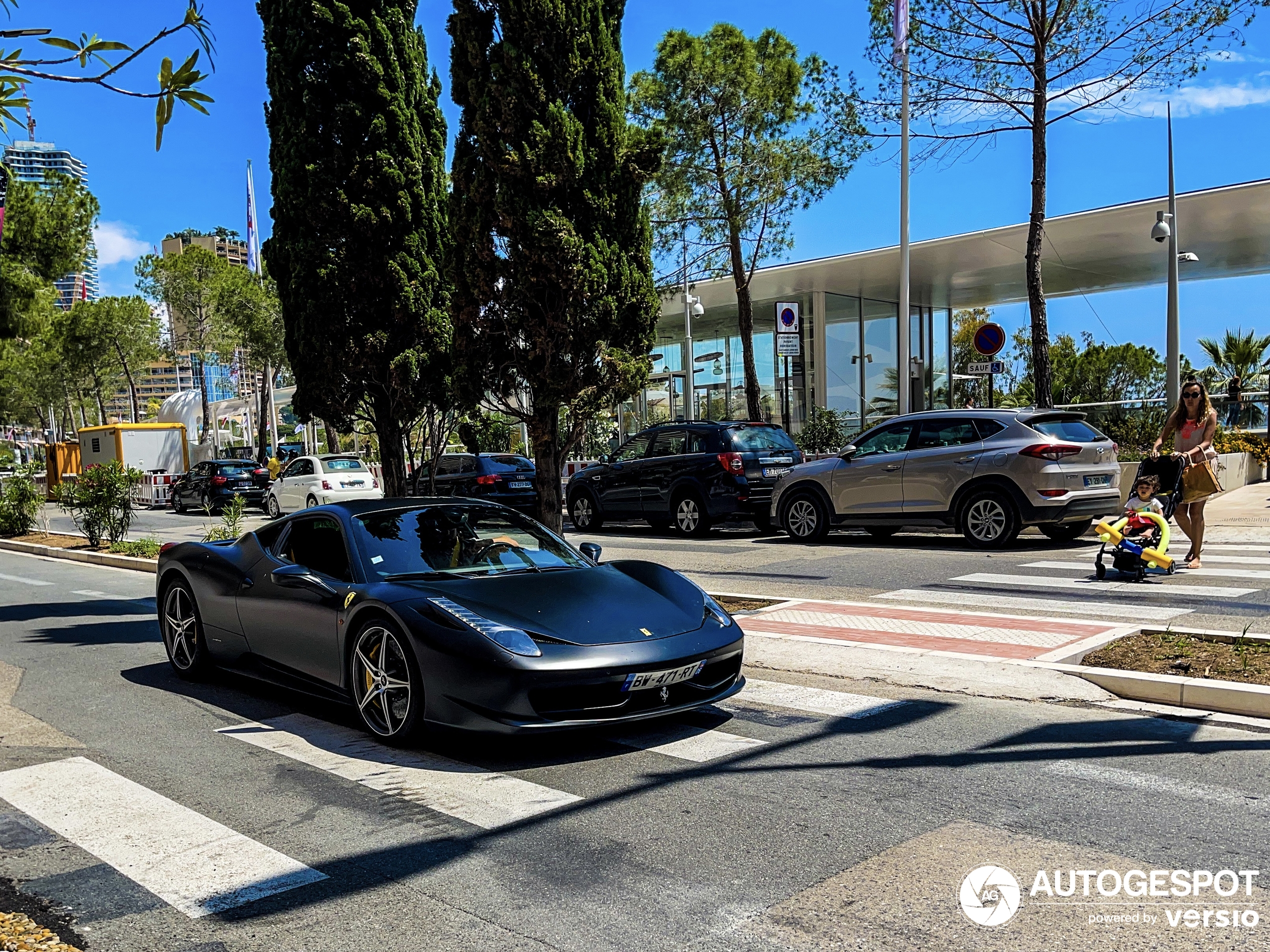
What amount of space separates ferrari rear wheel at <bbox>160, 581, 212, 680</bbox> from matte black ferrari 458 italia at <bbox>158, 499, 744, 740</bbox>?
0.02 m

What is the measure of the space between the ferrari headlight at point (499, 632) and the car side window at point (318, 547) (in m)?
1.01

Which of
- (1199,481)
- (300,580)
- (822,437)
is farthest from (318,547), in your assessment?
(822,437)

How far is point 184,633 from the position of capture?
7.34 metres

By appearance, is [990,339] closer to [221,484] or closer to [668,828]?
[668,828]

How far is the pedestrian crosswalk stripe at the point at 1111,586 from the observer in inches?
367

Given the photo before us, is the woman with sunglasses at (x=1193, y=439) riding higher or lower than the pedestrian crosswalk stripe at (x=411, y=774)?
higher

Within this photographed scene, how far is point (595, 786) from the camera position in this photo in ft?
15.3

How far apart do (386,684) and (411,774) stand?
577mm

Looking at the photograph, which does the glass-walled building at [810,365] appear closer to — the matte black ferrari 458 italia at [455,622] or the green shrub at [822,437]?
the green shrub at [822,437]

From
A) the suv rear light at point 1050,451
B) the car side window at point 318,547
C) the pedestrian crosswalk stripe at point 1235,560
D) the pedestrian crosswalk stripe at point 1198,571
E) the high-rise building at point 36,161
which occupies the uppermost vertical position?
the high-rise building at point 36,161

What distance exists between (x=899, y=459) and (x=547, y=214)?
6.36 metres

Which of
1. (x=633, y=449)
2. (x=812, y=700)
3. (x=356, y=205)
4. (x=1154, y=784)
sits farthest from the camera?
(x=633, y=449)

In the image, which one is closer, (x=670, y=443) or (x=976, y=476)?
(x=976, y=476)

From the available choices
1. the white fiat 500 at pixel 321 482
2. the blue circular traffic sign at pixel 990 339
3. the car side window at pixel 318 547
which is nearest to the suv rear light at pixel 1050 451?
the blue circular traffic sign at pixel 990 339
